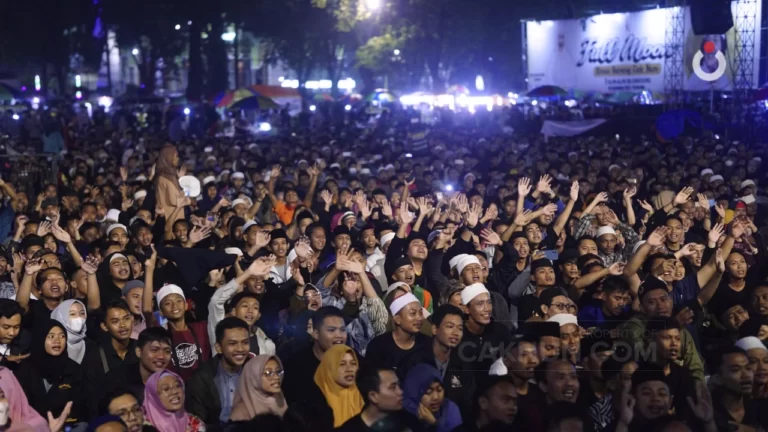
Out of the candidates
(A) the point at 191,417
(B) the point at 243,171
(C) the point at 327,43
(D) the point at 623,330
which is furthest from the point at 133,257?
(C) the point at 327,43

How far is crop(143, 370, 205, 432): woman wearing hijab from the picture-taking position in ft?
20.6

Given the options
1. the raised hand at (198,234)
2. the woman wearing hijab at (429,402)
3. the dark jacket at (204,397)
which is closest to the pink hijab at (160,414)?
the dark jacket at (204,397)

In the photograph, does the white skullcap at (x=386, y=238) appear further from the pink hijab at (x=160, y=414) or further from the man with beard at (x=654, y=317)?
the pink hijab at (x=160, y=414)

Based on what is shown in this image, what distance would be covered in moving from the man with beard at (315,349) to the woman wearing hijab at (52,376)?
123 cm

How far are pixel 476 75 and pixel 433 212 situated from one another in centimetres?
5692

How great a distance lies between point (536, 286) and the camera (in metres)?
9.09

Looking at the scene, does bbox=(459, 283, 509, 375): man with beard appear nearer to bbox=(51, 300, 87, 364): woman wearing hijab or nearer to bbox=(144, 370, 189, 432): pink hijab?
bbox=(144, 370, 189, 432): pink hijab

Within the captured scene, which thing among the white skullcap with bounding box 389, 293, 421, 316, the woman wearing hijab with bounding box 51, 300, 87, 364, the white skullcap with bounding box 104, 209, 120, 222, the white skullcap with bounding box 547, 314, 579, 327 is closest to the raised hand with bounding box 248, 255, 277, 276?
the white skullcap with bounding box 389, 293, 421, 316

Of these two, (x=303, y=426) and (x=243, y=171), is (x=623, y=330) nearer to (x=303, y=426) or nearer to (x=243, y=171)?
(x=303, y=426)

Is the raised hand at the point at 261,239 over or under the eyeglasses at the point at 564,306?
over

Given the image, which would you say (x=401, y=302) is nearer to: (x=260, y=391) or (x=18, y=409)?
(x=260, y=391)

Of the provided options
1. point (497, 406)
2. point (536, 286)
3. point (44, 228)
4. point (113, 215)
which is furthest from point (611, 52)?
point (497, 406)

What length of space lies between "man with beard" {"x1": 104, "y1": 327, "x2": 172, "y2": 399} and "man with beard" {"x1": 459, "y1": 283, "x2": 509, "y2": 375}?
1.86 meters

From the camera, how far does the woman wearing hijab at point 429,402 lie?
625cm
